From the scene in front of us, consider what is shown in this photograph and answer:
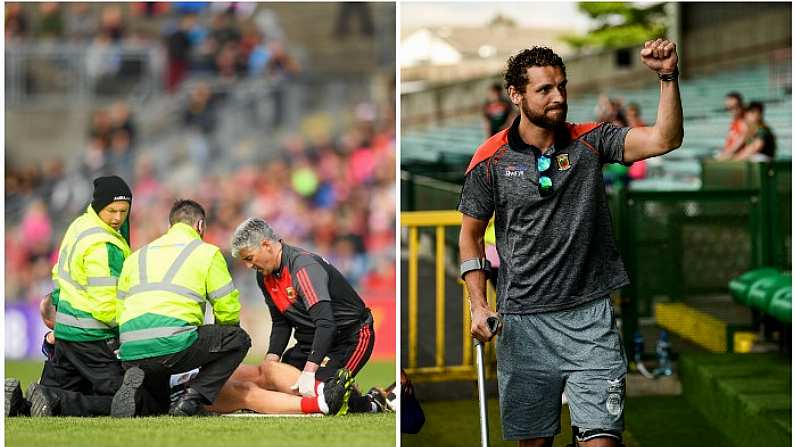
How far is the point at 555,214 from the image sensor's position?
350 centimetres

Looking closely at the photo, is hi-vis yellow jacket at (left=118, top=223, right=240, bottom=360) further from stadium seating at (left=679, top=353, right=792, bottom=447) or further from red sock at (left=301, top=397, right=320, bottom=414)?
stadium seating at (left=679, top=353, right=792, bottom=447)

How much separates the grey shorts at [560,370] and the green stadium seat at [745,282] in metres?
3.10

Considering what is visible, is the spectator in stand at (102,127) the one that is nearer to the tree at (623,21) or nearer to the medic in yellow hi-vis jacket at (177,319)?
the medic in yellow hi-vis jacket at (177,319)

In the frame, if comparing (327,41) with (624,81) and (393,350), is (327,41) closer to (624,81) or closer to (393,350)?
(624,81)

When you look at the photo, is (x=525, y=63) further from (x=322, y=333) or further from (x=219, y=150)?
(x=219, y=150)

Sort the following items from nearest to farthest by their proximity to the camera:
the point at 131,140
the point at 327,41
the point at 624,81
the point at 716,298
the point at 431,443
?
the point at 431,443, the point at 716,298, the point at 131,140, the point at 327,41, the point at 624,81

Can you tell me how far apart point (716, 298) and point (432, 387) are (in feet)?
6.07

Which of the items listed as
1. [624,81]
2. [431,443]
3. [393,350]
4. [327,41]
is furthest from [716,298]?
[624,81]

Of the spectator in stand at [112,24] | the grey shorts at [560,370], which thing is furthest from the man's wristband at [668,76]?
the spectator in stand at [112,24]

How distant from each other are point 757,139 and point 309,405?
7448 mm

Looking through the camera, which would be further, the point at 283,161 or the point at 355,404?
the point at 283,161

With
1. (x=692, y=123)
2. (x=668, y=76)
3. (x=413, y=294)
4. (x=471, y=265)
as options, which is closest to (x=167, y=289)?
(x=471, y=265)

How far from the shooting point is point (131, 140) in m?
15.3

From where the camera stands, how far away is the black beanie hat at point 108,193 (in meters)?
4.10
